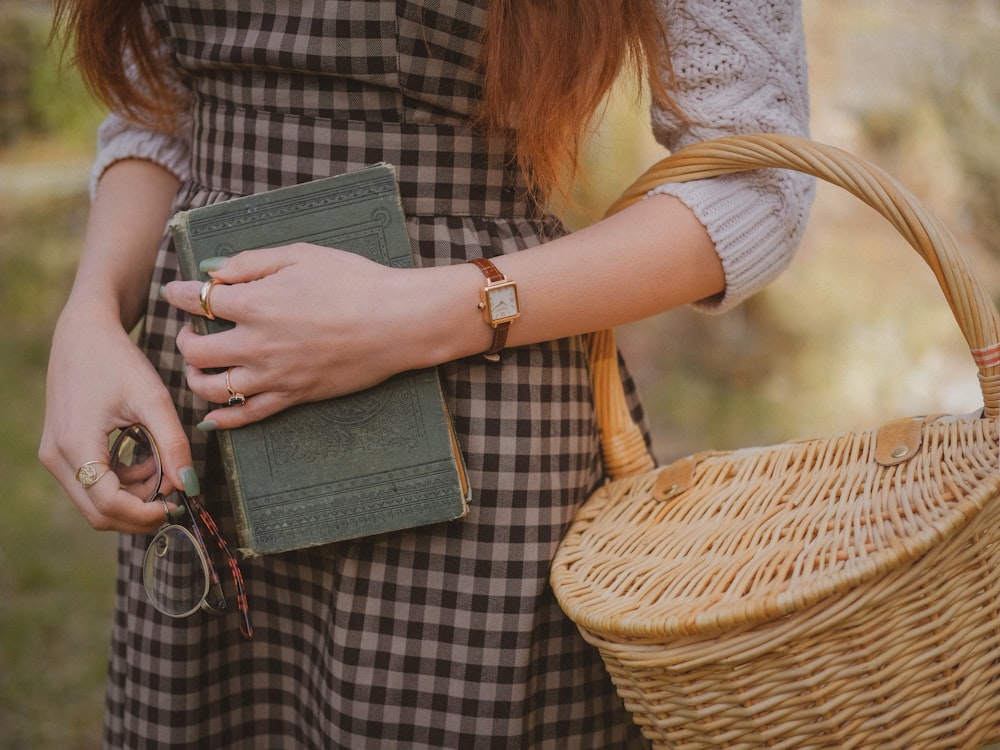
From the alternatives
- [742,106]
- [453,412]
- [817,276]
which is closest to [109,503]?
[453,412]

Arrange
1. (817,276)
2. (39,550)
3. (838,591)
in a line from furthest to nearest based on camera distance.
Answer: (817,276)
(39,550)
(838,591)

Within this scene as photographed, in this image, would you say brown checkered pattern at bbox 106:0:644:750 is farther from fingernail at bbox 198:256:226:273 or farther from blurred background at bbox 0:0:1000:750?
blurred background at bbox 0:0:1000:750

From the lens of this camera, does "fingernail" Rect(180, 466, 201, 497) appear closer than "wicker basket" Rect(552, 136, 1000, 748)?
No

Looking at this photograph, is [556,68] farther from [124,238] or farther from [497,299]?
[124,238]

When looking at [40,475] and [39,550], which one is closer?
[39,550]

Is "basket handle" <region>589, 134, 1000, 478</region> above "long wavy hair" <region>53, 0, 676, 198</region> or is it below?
below

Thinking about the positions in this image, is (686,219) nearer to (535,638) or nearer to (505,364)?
(505,364)

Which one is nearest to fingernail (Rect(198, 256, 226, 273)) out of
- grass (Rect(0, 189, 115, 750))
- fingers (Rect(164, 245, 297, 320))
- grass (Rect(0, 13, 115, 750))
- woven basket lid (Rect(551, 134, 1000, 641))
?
fingers (Rect(164, 245, 297, 320))

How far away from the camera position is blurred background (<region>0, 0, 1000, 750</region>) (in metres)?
2.70

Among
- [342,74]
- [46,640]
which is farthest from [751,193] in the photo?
[46,640]

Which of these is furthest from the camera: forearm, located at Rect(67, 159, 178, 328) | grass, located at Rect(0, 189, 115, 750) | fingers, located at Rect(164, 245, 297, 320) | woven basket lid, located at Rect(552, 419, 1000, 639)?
grass, located at Rect(0, 189, 115, 750)

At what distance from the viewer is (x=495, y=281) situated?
28.0 inches

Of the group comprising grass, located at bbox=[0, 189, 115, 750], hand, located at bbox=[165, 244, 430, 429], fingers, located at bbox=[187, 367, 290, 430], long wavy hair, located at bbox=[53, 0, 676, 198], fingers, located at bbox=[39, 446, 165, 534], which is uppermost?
long wavy hair, located at bbox=[53, 0, 676, 198]

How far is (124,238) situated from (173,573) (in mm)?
368
